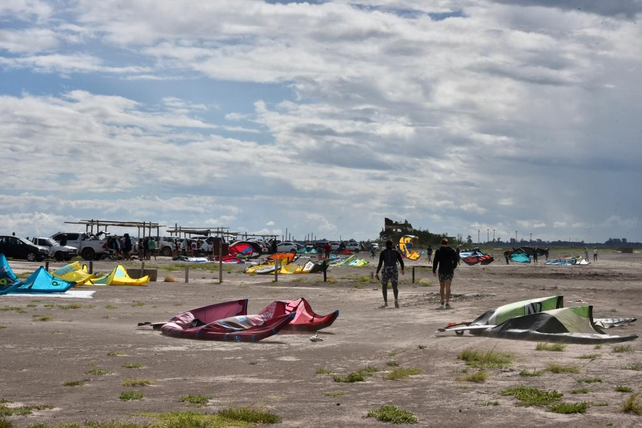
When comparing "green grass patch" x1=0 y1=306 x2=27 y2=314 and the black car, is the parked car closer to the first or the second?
the black car

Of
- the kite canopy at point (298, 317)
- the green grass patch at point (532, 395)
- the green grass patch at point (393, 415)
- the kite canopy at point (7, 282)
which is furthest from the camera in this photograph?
the kite canopy at point (7, 282)

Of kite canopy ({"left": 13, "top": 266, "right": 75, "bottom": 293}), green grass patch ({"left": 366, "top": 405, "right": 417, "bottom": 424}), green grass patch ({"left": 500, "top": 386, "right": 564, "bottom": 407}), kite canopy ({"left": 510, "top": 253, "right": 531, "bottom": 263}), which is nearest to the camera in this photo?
green grass patch ({"left": 366, "top": 405, "right": 417, "bottom": 424})

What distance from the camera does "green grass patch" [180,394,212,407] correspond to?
852 centimetres

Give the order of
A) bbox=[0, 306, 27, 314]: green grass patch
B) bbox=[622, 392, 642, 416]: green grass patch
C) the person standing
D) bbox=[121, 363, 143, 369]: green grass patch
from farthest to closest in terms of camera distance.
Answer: the person standing, bbox=[0, 306, 27, 314]: green grass patch, bbox=[121, 363, 143, 369]: green grass patch, bbox=[622, 392, 642, 416]: green grass patch

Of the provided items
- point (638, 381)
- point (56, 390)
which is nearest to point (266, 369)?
point (56, 390)

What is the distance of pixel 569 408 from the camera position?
8039 mm

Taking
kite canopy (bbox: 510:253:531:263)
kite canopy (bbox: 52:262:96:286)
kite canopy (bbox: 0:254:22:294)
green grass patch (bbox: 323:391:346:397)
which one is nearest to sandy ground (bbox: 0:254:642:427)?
green grass patch (bbox: 323:391:346:397)

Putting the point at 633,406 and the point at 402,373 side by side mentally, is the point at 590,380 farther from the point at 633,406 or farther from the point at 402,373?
the point at 402,373

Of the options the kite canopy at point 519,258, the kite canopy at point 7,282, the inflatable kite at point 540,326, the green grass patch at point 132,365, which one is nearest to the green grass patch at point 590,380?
the inflatable kite at point 540,326

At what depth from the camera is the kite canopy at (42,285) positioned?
24.2 meters

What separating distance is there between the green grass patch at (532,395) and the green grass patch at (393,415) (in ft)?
4.50

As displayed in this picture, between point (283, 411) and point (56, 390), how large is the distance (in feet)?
9.41

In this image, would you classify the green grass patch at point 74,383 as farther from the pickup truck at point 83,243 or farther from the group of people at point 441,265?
the pickup truck at point 83,243

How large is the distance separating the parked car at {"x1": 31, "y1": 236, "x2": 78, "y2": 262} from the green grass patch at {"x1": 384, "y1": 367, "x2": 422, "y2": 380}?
42714 millimetres
